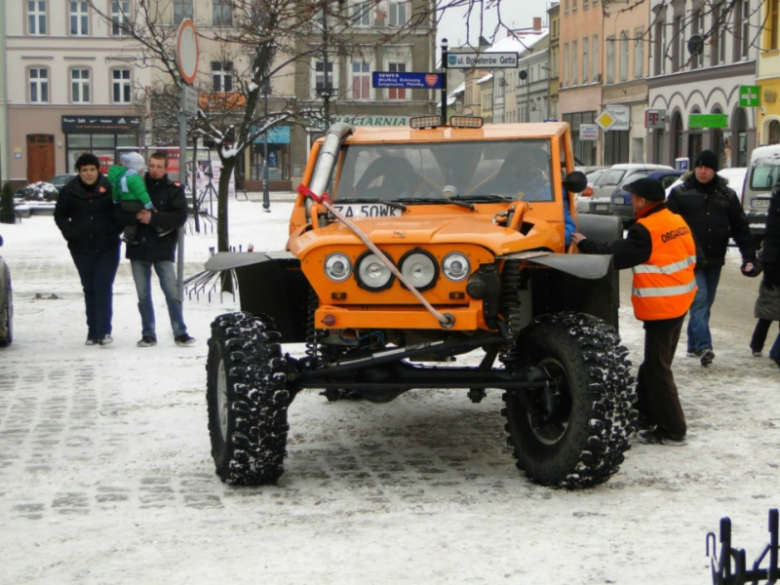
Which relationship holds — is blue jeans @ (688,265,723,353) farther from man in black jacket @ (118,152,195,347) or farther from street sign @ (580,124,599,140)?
street sign @ (580,124,599,140)

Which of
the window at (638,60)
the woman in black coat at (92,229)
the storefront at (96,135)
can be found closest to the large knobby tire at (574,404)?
the woman in black coat at (92,229)

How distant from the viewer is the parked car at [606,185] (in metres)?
35.1

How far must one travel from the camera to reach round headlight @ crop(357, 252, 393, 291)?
681 cm

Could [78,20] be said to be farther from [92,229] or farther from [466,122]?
[466,122]

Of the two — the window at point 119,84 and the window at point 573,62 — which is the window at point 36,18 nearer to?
the window at point 119,84

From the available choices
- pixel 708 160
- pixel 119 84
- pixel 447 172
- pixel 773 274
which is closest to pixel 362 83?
pixel 119 84

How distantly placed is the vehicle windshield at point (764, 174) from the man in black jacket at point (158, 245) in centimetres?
1589

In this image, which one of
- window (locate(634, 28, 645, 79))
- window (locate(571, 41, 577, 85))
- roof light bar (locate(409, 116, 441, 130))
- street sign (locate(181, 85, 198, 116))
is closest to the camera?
roof light bar (locate(409, 116, 441, 130))

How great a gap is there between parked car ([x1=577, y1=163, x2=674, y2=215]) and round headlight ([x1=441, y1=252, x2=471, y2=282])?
1116 inches

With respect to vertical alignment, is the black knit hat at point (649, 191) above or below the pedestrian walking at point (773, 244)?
above

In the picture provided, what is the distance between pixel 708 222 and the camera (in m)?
11.0

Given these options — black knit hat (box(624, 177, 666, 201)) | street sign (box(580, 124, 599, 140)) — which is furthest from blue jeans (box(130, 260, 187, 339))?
street sign (box(580, 124, 599, 140))

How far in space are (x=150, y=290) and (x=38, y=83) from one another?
58902 mm

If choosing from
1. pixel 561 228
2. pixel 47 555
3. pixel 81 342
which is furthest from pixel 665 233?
pixel 81 342
